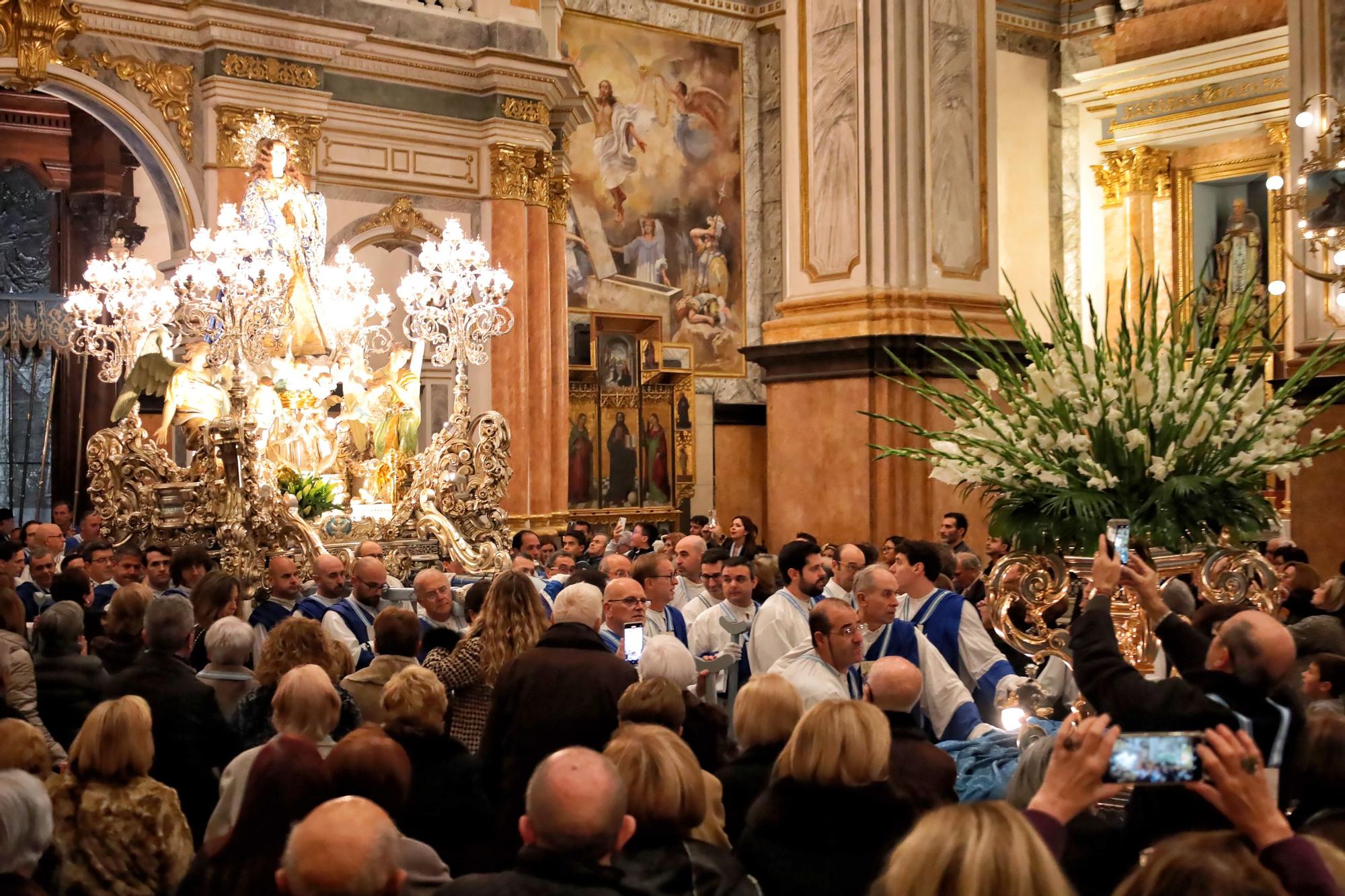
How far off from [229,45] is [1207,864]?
15.5 m

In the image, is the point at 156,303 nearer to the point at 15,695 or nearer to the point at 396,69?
the point at 396,69

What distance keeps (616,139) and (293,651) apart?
17788mm

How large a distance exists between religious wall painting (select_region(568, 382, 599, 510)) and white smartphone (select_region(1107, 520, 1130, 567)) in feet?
53.5

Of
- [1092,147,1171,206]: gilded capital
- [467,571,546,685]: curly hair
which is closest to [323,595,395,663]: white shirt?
[467,571,546,685]: curly hair

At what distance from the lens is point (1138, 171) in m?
22.4

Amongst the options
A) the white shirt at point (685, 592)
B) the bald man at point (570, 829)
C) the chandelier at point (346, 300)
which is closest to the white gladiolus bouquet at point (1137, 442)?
the bald man at point (570, 829)

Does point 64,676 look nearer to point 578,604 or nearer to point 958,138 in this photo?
point 578,604

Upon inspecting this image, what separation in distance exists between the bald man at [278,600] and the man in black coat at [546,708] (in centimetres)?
268

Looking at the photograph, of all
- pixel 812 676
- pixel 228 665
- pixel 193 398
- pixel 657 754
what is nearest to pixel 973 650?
pixel 812 676

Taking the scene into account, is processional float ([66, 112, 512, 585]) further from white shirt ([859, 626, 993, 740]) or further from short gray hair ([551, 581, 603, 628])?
short gray hair ([551, 581, 603, 628])

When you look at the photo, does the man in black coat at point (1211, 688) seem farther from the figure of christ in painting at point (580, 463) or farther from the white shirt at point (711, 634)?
the figure of christ in painting at point (580, 463)

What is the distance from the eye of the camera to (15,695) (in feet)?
19.8

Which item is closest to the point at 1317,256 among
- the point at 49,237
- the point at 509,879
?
the point at 509,879

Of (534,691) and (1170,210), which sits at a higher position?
(1170,210)
